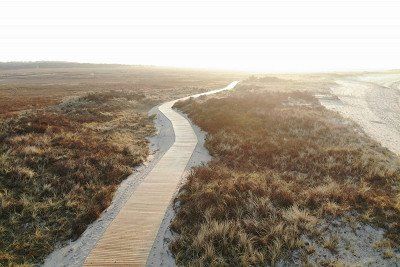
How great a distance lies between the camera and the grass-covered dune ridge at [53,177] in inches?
392

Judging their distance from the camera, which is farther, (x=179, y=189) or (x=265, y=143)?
(x=265, y=143)

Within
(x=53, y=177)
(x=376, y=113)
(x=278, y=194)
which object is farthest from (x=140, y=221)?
(x=376, y=113)

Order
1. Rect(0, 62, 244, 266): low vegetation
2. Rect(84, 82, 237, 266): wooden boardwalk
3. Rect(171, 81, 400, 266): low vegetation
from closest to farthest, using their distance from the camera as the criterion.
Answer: Rect(84, 82, 237, 266): wooden boardwalk → Rect(171, 81, 400, 266): low vegetation → Rect(0, 62, 244, 266): low vegetation

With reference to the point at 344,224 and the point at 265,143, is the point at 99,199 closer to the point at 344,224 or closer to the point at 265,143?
the point at 344,224

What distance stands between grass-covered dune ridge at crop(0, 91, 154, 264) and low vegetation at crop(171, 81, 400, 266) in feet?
11.8

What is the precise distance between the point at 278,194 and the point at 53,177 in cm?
941

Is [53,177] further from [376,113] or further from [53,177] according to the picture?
[376,113]

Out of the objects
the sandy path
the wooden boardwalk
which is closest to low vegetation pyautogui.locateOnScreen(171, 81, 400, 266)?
the wooden boardwalk

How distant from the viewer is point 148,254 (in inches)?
347

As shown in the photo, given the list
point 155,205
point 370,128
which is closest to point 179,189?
point 155,205

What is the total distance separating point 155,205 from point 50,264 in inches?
154

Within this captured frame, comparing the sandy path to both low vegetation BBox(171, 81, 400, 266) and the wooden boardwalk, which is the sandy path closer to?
low vegetation BBox(171, 81, 400, 266)

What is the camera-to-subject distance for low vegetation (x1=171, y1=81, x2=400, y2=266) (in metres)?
8.94

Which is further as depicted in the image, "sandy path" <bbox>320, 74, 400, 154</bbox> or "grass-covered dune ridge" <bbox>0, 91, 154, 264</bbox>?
"sandy path" <bbox>320, 74, 400, 154</bbox>
